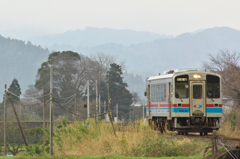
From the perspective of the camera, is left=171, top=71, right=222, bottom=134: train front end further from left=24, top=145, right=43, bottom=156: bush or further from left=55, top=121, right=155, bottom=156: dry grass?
left=24, top=145, right=43, bottom=156: bush

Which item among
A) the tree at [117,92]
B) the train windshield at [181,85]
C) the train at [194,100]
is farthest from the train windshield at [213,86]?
the tree at [117,92]

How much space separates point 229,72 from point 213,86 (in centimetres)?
1424

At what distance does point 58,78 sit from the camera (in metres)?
85.4

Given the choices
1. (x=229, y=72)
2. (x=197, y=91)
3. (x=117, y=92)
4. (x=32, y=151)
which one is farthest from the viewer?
(x=117, y=92)

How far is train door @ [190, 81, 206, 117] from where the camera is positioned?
20.4 metres

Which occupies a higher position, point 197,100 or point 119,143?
point 197,100

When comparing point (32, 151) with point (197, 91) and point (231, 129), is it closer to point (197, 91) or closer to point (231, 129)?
point (197, 91)

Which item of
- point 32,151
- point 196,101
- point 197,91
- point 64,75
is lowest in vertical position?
point 32,151

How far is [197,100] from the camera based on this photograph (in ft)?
66.9

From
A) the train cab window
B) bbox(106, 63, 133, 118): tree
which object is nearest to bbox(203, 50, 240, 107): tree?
the train cab window

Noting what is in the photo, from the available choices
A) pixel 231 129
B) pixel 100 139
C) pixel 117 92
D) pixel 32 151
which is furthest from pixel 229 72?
pixel 117 92

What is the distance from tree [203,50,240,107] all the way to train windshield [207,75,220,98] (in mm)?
11441

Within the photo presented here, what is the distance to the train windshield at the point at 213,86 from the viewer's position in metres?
20.5

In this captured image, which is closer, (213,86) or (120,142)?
(120,142)
